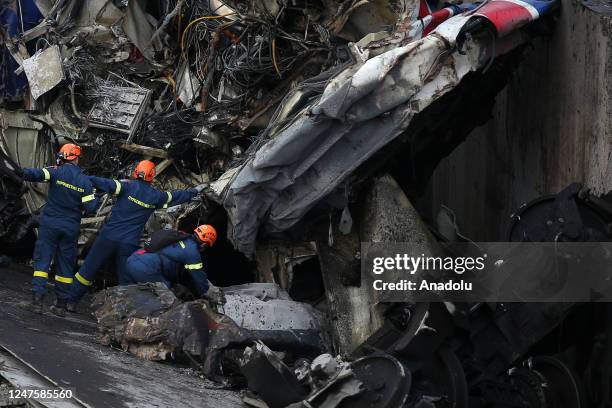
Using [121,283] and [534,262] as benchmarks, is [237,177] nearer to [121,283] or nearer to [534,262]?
[121,283]

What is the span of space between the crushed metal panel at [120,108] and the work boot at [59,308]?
201 cm

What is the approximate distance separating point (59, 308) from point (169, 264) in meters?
1.00

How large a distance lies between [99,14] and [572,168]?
488cm

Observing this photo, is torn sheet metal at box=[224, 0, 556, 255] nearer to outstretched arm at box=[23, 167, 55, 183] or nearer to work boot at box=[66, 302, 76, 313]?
outstretched arm at box=[23, 167, 55, 183]

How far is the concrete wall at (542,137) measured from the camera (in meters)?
8.53

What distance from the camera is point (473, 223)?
10867 millimetres

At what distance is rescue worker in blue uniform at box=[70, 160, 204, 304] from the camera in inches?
366

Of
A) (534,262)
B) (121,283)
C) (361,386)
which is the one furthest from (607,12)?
(121,283)

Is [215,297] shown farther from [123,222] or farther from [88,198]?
[88,198]

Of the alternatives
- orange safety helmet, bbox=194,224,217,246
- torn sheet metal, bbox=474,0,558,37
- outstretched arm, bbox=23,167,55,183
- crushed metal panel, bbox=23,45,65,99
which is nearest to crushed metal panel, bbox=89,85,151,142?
crushed metal panel, bbox=23,45,65,99

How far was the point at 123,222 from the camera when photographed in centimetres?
931

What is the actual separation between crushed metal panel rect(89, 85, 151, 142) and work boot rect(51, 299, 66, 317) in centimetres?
201
